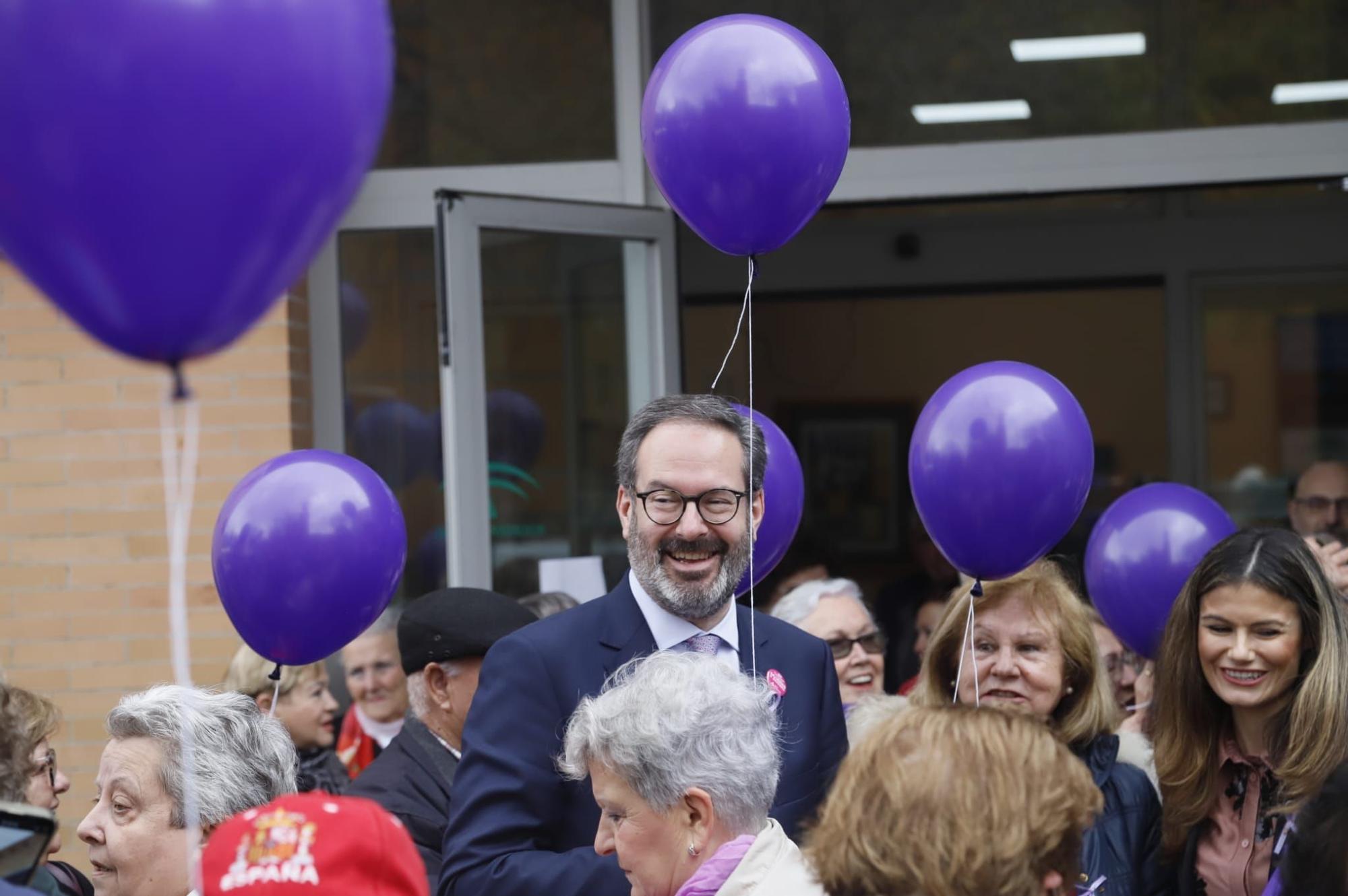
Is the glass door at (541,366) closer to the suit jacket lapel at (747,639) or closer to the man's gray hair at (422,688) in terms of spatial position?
the man's gray hair at (422,688)

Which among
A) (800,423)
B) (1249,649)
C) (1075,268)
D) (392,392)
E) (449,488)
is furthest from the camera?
(800,423)

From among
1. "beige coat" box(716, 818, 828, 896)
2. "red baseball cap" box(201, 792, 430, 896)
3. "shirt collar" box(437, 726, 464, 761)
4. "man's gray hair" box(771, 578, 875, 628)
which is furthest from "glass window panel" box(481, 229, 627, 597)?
"red baseball cap" box(201, 792, 430, 896)

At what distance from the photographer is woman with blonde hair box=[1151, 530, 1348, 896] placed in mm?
2705

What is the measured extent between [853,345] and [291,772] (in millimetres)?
8696

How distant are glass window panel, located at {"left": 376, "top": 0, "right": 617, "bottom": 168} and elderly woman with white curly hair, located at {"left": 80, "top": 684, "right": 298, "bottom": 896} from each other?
3.37 metres

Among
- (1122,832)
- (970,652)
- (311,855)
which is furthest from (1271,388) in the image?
(311,855)

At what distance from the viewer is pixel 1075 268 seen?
27.8ft

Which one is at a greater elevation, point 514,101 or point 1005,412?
point 514,101

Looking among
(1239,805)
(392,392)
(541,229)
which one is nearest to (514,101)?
(541,229)

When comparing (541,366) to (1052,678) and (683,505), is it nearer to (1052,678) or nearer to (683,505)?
(1052,678)

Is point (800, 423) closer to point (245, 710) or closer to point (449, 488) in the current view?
point (449, 488)

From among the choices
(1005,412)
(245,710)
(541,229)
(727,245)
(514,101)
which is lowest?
(245,710)

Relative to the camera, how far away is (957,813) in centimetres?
175

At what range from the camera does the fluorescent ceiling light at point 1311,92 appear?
5.69 meters
